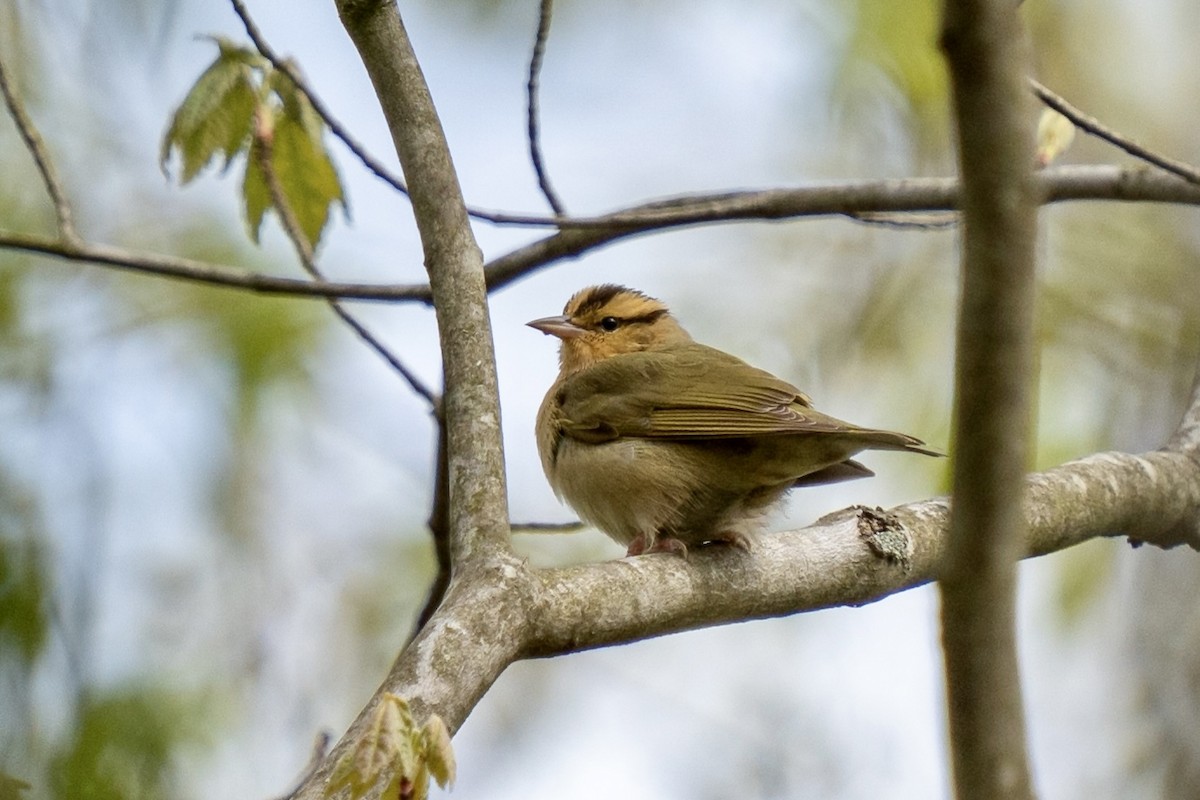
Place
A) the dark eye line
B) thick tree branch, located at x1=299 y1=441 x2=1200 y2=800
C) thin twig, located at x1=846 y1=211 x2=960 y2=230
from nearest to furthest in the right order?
1. thick tree branch, located at x1=299 y1=441 x2=1200 y2=800
2. thin twig, located at x1=846 y1=211 x2=960 y2=230
3. the dark eye line

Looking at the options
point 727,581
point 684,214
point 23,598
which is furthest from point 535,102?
point 23,598

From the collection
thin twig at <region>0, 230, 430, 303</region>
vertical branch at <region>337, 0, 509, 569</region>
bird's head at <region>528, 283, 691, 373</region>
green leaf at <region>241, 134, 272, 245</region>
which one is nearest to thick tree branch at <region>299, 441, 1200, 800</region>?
vertical branch at <region>337, 0, 509, 569</region>

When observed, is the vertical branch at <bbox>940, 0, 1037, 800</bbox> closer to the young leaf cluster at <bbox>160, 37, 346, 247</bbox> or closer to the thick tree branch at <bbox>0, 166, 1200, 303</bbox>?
the thick tree branch at <bbox>0, 166, 1200, 303</bbox>

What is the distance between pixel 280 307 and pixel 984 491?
6201 mm

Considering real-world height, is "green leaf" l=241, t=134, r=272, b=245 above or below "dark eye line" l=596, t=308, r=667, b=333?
above

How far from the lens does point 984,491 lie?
165 centimetres

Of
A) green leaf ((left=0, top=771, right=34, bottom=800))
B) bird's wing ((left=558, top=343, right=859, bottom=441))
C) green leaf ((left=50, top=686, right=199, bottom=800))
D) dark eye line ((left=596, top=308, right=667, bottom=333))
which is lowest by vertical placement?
green leaf ((left=50, top=686, right=199, bottom=800))

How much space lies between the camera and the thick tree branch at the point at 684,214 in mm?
4152

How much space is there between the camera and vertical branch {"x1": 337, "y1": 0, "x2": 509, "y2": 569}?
3223 millimetres

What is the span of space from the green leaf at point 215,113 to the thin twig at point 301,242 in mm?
92

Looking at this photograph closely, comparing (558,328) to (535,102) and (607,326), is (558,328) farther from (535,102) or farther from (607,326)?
(535,102)

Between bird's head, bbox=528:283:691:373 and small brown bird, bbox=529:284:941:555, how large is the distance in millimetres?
534

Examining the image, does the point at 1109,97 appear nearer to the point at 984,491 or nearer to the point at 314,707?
the point at 314,707

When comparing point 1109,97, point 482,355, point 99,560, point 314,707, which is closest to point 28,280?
point 99,560
